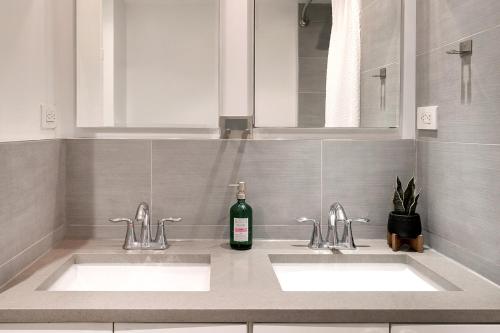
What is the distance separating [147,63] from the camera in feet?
5.90

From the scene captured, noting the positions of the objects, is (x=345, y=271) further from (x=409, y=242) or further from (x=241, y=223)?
(x=241, y=223)

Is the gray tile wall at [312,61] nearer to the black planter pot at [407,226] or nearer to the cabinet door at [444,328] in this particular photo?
the black planter pot at [407,226]

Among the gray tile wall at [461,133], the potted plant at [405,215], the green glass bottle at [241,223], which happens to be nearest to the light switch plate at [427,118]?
the gray tile wall at [461,133]

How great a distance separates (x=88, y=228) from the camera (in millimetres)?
1777

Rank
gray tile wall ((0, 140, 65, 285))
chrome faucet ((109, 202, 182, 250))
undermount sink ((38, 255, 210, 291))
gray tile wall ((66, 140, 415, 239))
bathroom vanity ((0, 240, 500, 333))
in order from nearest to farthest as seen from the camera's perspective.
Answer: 1. bathroom vanity ((0, 240, 500, 333))
2. gray tile wall ((0, 140, 65, 285))
3. undermount sink ((38, 255, 210, 291))
4. chrome faucet ((109, 202, 182, 250))
5. gray tile wall ((66, 140, 415, 239))

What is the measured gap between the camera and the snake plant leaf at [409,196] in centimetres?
167

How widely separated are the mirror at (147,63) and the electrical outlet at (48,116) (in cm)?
12

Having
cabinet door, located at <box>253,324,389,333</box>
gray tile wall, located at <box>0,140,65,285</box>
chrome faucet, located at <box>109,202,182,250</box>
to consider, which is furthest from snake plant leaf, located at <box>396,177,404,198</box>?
gray tile wall, located at <box>0,140,65,285</box>

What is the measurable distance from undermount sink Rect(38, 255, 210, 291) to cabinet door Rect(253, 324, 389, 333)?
419 millimetres

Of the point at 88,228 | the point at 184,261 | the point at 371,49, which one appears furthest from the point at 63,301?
the point at 371,49

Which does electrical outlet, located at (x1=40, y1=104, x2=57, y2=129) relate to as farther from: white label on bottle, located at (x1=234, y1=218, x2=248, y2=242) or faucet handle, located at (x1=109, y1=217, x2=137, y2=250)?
white label on bottle, located at (x1=234, y1=218, x2=248, y2=242)

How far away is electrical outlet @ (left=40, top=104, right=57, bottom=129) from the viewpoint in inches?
62.2

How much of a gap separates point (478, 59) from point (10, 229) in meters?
1.34

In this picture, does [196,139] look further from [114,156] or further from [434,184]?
[434,184]
